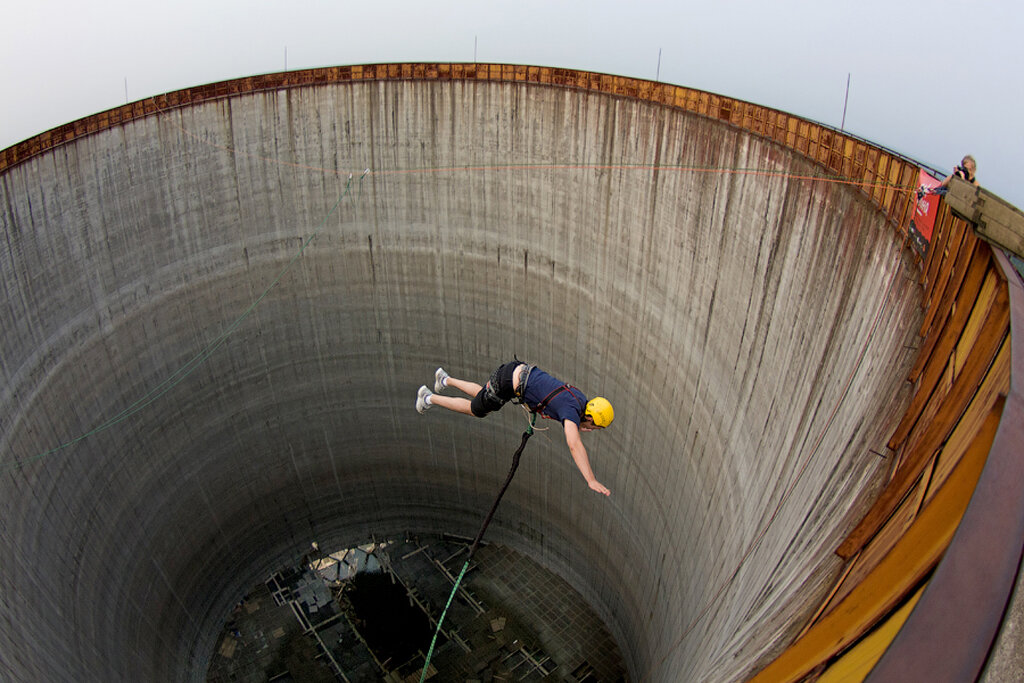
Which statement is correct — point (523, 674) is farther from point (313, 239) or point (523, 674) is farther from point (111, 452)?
point (313, 239)

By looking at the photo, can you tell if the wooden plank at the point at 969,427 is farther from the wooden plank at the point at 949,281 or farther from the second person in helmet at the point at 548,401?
the second person in helmet at the point at 548,401

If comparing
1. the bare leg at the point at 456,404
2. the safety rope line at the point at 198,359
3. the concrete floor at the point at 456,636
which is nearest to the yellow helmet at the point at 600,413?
the bare leg at the point at 456,404

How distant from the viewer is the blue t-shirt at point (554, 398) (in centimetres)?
660

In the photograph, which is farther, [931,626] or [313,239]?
[313,239]

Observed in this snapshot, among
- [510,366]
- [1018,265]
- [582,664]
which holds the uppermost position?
[510,366]

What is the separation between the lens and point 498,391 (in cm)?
734

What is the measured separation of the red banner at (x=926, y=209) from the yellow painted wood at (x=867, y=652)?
3745 mm

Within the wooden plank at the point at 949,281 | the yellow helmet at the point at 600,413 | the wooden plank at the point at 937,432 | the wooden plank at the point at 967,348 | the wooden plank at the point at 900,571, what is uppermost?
the yellow helmet at the point at 600,413

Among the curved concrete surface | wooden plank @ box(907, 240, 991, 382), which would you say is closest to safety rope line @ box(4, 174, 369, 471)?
the curved concrete surface

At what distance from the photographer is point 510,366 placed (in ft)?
24.0

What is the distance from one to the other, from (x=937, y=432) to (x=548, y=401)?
3.31 meters

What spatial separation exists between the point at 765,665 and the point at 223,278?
948cm

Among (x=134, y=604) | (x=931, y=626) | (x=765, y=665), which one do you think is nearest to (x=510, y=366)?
(x=765, y=665)

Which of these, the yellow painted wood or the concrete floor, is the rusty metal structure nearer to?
the yellow painted wood
